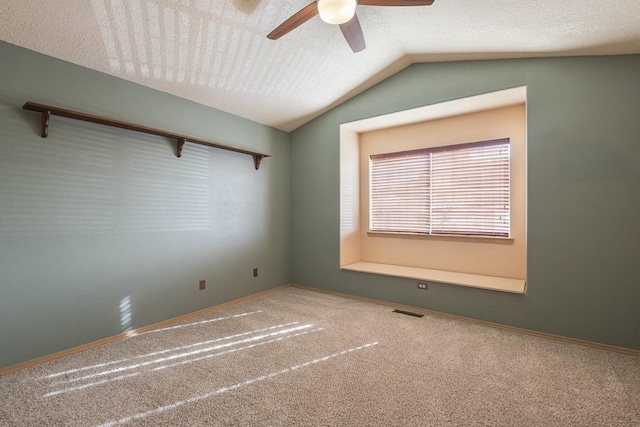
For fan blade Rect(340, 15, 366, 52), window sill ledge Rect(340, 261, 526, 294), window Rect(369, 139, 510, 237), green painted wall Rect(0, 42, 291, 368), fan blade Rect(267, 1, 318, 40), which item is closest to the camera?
fan blade Rect(267, 1, 318, 40)

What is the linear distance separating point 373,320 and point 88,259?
9.04 feet

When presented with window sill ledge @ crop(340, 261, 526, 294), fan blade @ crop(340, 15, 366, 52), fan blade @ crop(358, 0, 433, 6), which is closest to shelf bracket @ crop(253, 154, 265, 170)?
window sill ledge @ crop(340, 261, 526, 294)

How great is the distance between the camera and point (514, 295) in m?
2.85

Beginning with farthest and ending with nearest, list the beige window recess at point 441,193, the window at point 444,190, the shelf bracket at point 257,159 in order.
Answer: the shelf bracket at point 257,159 → the window at point 444,190 → the beige window recess at point 441,193

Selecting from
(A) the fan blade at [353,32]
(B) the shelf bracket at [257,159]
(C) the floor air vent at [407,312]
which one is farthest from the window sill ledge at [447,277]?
(A) the fan blade at [353,32]

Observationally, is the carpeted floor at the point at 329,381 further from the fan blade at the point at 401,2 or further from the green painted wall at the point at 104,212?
the fan blade at the point at 401,2

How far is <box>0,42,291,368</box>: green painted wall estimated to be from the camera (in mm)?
2207

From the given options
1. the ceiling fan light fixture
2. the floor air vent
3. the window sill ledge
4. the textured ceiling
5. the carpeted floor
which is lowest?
the floor air vent

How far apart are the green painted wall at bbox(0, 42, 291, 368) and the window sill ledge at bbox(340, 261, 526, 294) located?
1.71m

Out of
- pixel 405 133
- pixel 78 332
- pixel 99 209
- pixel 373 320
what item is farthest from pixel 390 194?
pixel 78 332

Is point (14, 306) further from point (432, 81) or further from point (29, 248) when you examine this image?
point (432, 81)

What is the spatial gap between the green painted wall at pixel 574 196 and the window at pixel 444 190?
74cm

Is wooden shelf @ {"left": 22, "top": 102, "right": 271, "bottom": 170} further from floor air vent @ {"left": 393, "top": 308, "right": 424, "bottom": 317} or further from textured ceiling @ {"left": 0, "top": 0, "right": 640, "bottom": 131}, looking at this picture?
floor air vent @ {"left": 393, "top": 308, "right": 424, "bottom": 317}

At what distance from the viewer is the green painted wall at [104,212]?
2.21 m
